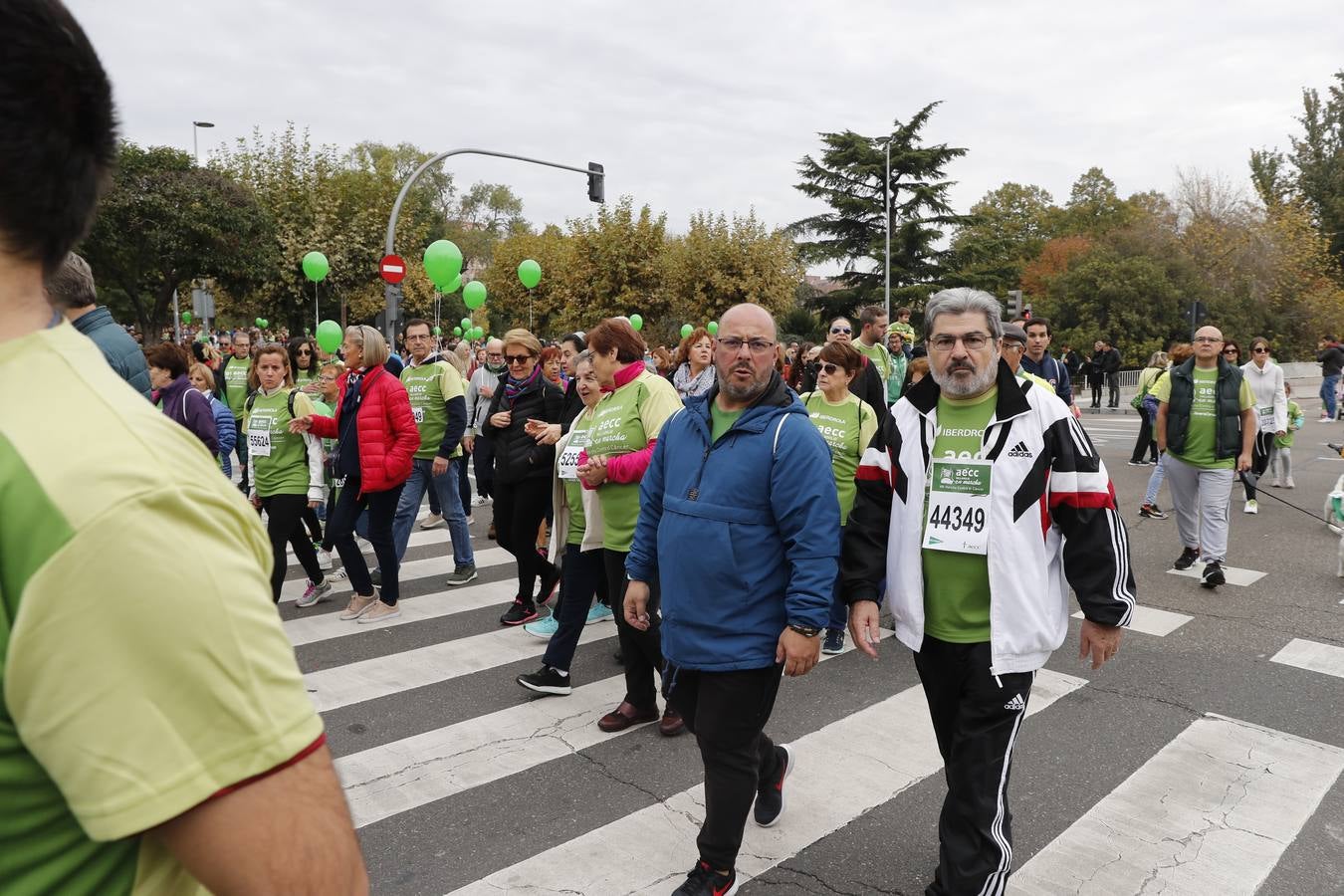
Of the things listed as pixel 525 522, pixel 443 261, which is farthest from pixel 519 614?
pixel 443 261

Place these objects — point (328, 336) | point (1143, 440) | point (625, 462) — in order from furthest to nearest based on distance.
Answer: point (1143, 440) < point (328, 336) < point (625, 462)

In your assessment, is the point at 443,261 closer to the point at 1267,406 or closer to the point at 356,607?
the point at 356,607

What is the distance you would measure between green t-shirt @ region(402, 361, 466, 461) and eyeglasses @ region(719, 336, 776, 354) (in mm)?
4645

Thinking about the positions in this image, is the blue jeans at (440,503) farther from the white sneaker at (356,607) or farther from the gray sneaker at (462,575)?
the white sneaker at (356,607)

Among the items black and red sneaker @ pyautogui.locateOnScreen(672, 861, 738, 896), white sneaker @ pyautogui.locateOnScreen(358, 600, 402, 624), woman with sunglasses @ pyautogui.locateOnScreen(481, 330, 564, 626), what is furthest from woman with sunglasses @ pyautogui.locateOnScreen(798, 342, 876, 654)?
white sneaker @ pyautogui.locateOnScreen(358, 600, 402, 624)

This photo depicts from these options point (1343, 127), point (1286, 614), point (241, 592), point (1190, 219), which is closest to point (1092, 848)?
point (241, 592)

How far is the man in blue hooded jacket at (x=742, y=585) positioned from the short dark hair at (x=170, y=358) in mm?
4285

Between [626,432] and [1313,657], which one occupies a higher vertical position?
[626,432]

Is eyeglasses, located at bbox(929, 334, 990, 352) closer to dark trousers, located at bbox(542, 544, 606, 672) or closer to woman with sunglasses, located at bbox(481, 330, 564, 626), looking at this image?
dark trousers, located at bbox(542, 544, 606, 672)

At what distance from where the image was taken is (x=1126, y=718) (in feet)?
15.7

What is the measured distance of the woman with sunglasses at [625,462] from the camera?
Answer: 4.62 meters

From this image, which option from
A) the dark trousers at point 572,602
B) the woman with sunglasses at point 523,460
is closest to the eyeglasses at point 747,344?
the dark trousers at point 572,602

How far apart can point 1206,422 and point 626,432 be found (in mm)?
5137

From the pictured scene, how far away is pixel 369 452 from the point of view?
241 inches
